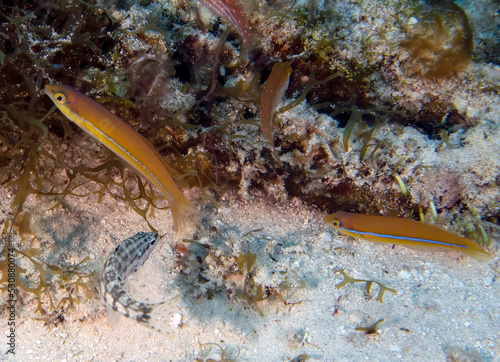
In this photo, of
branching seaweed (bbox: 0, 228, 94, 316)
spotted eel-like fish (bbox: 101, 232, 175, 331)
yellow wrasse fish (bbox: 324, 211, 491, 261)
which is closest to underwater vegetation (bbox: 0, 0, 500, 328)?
branching seaweed (bbox: 0, 228, 94, 316)

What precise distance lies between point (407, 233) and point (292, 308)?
4.95 ft

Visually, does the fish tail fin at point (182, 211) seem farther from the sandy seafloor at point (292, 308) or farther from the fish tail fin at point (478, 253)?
the fish tail fin at point (478, 253)

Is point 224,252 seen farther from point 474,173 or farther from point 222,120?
point 474,173

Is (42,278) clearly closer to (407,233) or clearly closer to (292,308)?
(292,308)

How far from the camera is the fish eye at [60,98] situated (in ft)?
8.31

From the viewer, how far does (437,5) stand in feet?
12.3

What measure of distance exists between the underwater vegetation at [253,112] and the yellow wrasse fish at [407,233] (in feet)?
2.58

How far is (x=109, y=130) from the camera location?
2.59 metres

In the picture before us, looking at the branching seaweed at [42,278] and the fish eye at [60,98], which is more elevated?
the fish eye at [60,98]

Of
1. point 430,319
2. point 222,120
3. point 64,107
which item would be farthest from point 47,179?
point 430,319

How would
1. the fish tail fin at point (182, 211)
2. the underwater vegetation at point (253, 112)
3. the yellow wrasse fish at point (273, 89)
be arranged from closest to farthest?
the yellow wrasse fish at point (273, 89) < the fish tail fin at point (182, 211) < the underwater vegetation at point (253, 112)

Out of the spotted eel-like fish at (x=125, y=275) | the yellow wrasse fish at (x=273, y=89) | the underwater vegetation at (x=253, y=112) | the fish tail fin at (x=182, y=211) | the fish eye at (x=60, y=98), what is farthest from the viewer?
the underwater vegetation at (x=253, y=112)

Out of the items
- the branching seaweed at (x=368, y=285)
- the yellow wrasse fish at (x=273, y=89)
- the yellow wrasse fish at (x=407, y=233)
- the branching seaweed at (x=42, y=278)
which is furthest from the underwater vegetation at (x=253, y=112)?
the yellow wrasse fish at (x=407, y=233)

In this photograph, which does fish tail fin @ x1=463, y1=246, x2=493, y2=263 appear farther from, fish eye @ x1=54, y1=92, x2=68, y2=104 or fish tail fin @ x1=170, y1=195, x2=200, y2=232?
fish eye @ x1=54, y1=92, x2=68, y2=104
